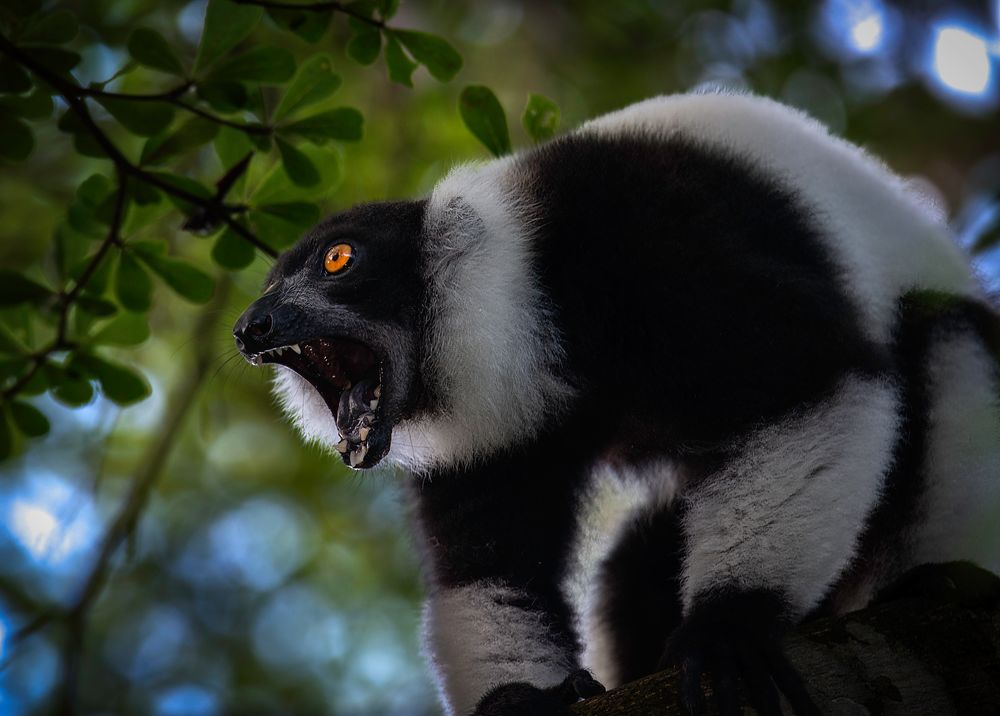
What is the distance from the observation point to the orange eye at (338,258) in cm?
402

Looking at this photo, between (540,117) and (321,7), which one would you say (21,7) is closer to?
(321,7)

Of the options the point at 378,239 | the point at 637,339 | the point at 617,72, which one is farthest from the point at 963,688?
the point at 617,72

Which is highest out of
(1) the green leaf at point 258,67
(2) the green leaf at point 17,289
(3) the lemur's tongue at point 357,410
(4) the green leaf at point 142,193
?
(1) the green leaf at point 258,67

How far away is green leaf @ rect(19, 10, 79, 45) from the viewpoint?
10.5ft

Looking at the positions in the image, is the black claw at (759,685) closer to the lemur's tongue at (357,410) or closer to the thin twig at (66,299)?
the lemur's tongue at (357,410)

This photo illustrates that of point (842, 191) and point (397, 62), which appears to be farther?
point (842, 191)

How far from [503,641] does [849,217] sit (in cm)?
213

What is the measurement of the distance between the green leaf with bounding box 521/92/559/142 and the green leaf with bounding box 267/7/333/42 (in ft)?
3.23

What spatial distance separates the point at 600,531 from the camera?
441 cm

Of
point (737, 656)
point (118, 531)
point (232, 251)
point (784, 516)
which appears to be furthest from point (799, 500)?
point (118, 531)

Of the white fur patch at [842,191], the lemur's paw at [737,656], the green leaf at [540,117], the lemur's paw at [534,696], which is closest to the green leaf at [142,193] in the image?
the green leaf at [540,117]

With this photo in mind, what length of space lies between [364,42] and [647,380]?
5.16ft

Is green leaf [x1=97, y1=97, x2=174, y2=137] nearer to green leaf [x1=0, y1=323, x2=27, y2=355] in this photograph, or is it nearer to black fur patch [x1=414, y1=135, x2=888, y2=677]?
green leaf [x1=0, y1=323, x2=27, y2=355]

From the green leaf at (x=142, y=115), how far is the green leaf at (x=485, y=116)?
1.11m
